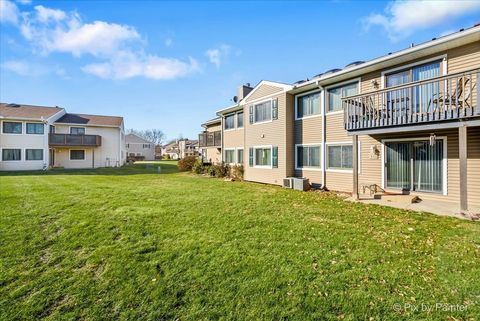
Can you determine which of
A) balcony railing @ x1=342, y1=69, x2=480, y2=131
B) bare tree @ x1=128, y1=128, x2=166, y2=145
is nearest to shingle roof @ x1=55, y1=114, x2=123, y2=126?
balcony railing @ x1=342, y1=69, x2=480, y2=131

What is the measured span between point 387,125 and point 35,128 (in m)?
33.4

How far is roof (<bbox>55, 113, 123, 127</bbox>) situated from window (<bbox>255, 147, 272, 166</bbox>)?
23486 mm

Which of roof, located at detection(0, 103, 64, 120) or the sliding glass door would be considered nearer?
the sliding glass door

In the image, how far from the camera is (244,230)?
6.06m

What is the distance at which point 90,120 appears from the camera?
30.9 metres

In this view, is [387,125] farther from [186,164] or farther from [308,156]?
[186,164]

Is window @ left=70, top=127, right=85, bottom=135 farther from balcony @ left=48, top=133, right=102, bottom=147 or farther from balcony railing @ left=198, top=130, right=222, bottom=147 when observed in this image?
balcony railing @ left=198, top=130, right=222, bottom=147

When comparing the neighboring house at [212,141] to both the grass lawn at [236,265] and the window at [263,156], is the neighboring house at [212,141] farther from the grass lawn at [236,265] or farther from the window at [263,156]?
the grass lawn at [236,265]

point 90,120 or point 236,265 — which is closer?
point 236,265

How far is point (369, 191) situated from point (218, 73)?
12.6 m

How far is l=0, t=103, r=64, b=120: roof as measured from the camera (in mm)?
25531

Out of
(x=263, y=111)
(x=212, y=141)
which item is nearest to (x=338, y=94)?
(x=263, y=111)

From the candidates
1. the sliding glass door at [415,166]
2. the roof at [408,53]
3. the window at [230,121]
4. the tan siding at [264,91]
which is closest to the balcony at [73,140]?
the window at [230,121]

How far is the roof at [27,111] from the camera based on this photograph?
25.5 metres
